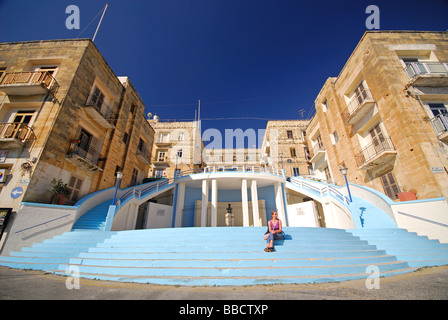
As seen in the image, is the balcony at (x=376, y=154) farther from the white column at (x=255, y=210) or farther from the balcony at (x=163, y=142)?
the balcony at (x=163, y=142)

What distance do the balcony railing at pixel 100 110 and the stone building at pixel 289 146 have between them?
2026 centimetres

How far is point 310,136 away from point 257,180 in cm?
1286

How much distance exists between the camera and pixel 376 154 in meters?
12.9

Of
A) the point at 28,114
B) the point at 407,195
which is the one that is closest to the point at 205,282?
the point at 407,195

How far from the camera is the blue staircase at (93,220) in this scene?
10112 mm

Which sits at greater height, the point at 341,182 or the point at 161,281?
the point at 341,182

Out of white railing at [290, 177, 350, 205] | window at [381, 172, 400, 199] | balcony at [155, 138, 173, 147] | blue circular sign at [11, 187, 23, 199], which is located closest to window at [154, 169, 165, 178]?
balcony at [155, 138, 173, 147]

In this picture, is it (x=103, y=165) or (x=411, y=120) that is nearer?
(x=411, y=120)

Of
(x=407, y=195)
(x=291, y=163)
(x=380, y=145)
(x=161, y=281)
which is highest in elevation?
(x=291, y=163)

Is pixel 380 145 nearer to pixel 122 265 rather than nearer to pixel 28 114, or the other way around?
pixel 122 265

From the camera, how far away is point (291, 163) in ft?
81.9

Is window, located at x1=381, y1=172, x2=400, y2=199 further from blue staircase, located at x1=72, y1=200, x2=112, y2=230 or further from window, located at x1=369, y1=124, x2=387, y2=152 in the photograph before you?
blue staircase, located at x1=72, y1=200, x2=112, y2=230
